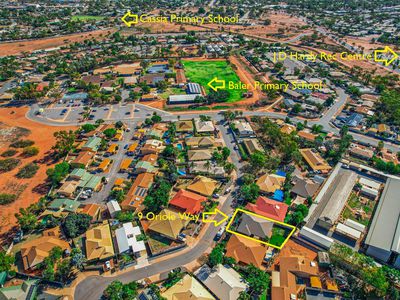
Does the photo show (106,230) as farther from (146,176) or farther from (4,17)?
(4,17)

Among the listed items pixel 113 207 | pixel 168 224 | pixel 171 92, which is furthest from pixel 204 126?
pixel 168 224

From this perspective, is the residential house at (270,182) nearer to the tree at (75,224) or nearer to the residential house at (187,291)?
the residential house at (187,291)

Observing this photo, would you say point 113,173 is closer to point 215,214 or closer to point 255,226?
point 215,214

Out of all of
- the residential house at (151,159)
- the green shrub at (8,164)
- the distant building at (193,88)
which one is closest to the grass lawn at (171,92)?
the distant building at (193,88)

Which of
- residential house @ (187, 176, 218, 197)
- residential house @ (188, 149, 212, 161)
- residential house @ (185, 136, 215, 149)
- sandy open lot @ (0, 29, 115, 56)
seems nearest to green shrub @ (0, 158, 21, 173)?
residential house @ (185, 136, 215, 149)

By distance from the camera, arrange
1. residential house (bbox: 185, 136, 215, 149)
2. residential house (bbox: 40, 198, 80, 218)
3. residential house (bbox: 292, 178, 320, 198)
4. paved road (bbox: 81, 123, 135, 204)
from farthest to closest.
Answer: residential house (bbox: 185, 136, 215, 149)
paved road (bbox: 81, 123, 135, 204)
residential house (bbox: 292, 178, 320, 198)
residential house (bbox: 40, 198, 80, 218)

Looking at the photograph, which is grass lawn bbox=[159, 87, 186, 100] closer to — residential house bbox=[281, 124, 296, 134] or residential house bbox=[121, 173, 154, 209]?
residential house bbox=[281, 124, 296, 134]

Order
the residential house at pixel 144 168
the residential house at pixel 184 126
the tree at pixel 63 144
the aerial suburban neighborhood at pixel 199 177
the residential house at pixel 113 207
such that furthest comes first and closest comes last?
1. the residential house at pixel 184 126
2. the tree at pixel 63 144
3. the residential house at pixel 144 168
4. the residential house at pixel 113 207
5. the aerial suburban neighborhood at pixel 199 177
